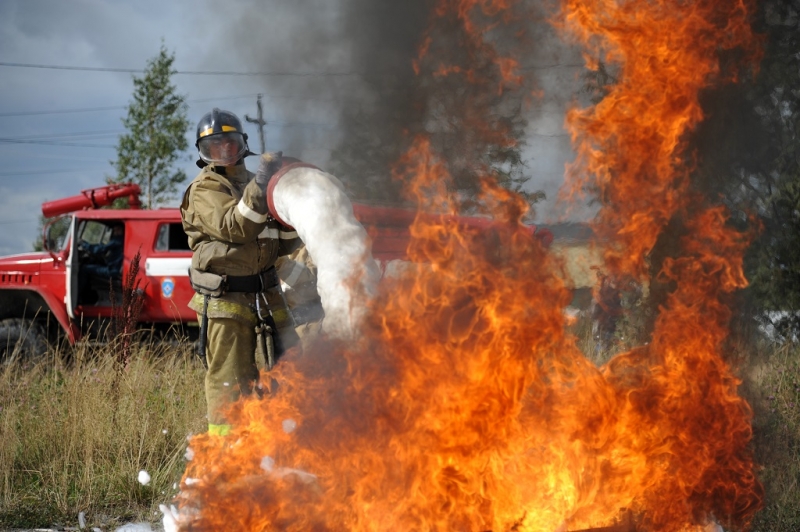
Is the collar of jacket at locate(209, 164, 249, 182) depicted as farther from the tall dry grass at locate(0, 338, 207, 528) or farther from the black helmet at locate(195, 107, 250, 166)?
the tall dry grass at locate(0, 338, 207, 528)

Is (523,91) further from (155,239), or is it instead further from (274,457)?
(155,239)

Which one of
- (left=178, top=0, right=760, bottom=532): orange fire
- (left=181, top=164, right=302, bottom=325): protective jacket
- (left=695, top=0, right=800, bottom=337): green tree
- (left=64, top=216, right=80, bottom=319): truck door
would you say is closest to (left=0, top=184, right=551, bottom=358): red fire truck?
(left=64, top=216, right=80, bottom=319): truck door

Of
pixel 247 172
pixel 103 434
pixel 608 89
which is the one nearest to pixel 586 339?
pixel 608 89

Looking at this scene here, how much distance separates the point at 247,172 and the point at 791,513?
11.3 feet

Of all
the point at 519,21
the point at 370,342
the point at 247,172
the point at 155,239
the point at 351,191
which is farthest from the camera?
the point at 155,239

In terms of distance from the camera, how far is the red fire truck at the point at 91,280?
8328mm

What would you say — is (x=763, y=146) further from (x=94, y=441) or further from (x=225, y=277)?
(x=94, y=441)

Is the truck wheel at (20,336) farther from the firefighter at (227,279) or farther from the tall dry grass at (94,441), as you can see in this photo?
the firefighter at (227,279)

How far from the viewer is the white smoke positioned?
287cm

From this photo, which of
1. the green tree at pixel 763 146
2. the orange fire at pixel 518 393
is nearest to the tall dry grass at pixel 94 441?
the orange fire at pixel 518 393

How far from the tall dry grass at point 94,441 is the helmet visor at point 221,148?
1.76 m

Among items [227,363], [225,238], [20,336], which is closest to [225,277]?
[225,238]

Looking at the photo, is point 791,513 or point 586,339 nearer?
point 791,513

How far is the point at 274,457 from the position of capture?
300 centimetres
